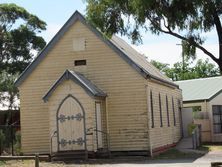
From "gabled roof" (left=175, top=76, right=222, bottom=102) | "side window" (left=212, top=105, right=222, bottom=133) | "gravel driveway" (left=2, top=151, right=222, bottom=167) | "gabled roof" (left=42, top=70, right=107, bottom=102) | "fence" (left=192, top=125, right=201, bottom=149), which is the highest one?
"gabled roof" (left=175, top=76, right=222, bottom=102)

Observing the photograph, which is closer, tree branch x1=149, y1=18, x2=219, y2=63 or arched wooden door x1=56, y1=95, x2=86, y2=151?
tree branch x1=149, y1=18, x2=219, y2=63

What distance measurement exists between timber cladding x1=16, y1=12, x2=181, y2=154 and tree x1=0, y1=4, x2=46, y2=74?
2522cm

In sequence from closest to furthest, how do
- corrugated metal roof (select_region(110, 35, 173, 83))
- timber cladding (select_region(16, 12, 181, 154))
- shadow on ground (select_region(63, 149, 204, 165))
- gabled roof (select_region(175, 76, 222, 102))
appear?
1. shadow on ground (select_region(63, 149, 204, 165))
2. timber cladding (select_region(16, 12, 181, 154))
3. corrugated metal roof (select_region(110, 35, 173, 83))
4. gabled roof (select_region(175, 76, 222, 102))

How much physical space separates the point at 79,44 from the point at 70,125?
478 cm

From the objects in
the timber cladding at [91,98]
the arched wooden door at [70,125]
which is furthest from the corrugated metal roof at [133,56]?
the arched wooden door at [70,125]

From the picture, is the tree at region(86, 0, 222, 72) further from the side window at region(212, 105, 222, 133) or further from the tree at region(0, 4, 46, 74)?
the tree at region(0, 4, 46, 74)

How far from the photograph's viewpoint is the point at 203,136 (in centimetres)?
3988

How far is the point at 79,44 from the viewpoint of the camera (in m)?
29.1

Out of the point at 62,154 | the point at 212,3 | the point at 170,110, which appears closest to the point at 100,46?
the point at 62,154

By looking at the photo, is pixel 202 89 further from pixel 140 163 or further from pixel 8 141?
pixel 140 163

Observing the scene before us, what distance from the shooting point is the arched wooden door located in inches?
1047

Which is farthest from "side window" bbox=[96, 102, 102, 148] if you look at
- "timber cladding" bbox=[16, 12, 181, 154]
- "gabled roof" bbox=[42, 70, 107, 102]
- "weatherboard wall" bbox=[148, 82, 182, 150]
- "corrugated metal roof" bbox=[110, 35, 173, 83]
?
"corrugated metal roof" bbox=[110, 35, 173, 83]

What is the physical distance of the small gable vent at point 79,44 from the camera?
2903 cm

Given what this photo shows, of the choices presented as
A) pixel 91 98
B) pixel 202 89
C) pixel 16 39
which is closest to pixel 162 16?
pixel 91 98
